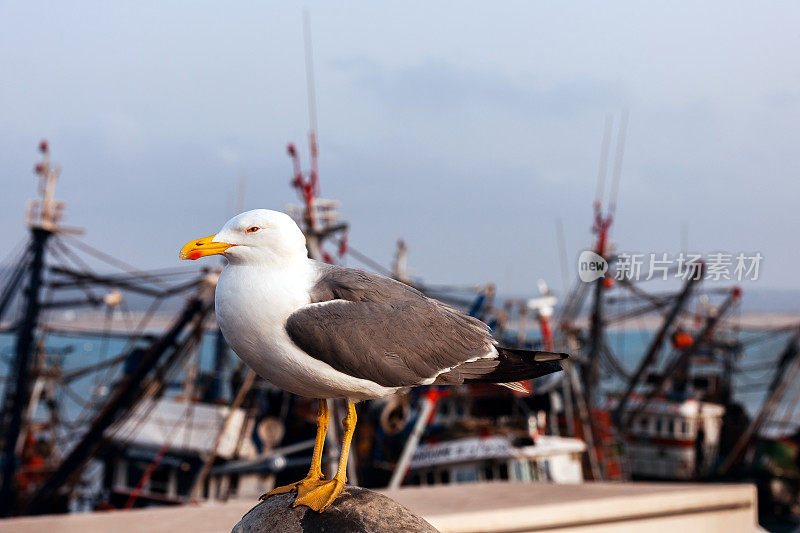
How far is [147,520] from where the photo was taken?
9219 millimetres

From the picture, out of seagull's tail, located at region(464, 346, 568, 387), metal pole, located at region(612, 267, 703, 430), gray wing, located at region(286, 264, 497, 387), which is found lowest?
metal pole, located at region(612, 267, 703, 430)

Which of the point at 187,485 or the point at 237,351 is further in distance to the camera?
the point at 187,485

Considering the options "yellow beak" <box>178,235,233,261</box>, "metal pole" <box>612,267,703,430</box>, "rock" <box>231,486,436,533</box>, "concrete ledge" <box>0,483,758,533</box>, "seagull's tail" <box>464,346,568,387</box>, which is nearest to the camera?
"yellow beak" <box>178,235,233,261</box>

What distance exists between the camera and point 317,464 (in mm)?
4852

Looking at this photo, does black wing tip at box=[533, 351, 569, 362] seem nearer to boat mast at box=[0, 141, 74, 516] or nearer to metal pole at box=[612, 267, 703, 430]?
boat mast at box=[0, 141, 74, 516]

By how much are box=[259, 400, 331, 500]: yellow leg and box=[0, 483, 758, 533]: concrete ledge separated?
3371mm

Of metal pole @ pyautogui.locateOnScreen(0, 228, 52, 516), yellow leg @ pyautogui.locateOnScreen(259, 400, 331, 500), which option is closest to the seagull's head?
yellow leg @ pyautogui.locateOnScreen(259, 400, 331, 500)

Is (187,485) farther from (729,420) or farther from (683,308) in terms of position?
(729,420)

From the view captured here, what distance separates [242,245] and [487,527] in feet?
19.2

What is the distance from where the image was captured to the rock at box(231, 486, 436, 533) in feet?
15.8

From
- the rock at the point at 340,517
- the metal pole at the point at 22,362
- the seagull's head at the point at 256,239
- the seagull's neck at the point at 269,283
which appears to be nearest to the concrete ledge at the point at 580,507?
the rock at the point at 340,517

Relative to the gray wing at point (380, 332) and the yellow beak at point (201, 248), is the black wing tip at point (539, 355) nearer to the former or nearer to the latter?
the gray wing at point (380, 332)

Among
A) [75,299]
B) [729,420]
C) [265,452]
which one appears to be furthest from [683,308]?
[75,299]

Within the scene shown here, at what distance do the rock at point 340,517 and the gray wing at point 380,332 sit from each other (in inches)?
39.4
